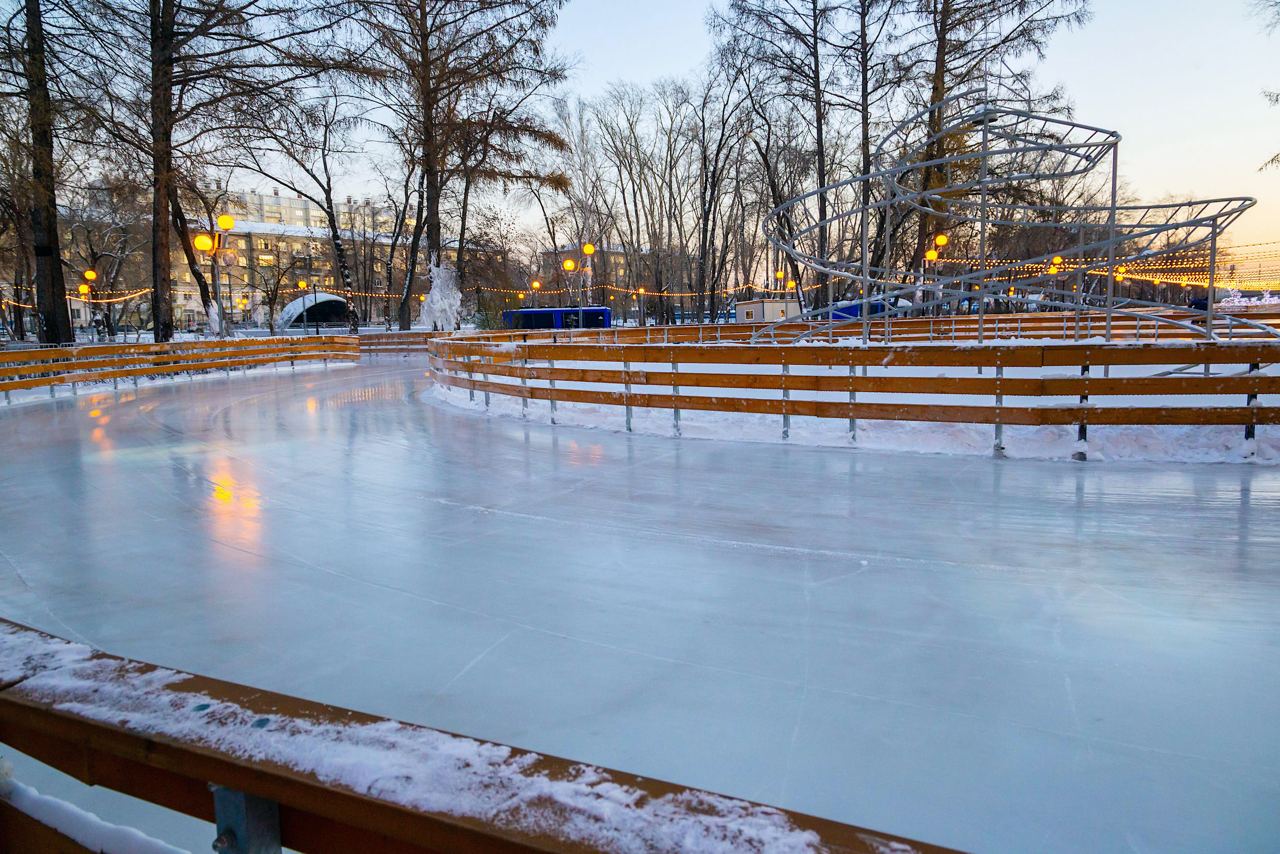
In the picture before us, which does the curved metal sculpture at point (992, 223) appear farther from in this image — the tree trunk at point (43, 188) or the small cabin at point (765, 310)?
the tree trunk at point (43, 188)

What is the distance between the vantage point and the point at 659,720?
325cm

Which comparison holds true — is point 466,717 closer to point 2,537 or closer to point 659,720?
point 659,720

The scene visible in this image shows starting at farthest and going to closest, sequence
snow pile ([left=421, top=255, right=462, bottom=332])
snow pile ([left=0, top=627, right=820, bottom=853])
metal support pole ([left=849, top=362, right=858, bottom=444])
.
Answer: snow pile ([left=421, top=255, right=462, bottom=332])
metal support pole ([left=849, top=362, right=858, bottom=444])
snow pile ([left=0, top=627, right=820, bottom=853])

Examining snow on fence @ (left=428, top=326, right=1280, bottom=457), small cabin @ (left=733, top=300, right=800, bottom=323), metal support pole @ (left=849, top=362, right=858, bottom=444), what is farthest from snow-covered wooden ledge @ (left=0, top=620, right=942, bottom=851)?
small cabin @ (left=733, top=300, right=800, bottom=323)

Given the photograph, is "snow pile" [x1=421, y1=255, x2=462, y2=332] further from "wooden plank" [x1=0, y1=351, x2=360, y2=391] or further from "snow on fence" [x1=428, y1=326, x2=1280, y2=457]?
"snow on fence" [x1=428, y1=326, x2=1280, y2=457]

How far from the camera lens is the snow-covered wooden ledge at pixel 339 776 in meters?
1.07

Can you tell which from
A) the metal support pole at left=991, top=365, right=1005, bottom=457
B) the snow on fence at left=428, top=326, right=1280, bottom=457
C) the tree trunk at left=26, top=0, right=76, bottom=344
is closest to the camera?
A: the snow on fence at left=428, top=326, right=1280, bottom=457

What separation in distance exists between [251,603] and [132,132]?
788 inches

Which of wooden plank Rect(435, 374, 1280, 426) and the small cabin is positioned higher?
the small cabin

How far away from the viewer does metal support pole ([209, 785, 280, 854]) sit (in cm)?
127

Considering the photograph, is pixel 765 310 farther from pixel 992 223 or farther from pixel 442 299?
pixel 992 223

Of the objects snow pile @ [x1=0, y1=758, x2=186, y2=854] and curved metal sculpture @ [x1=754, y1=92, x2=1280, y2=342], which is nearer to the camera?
snow pile @ [x1=0, y1=758, x2=186, y2=854]

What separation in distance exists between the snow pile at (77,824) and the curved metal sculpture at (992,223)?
421 inches

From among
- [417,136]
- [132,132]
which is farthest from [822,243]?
[132,132]
